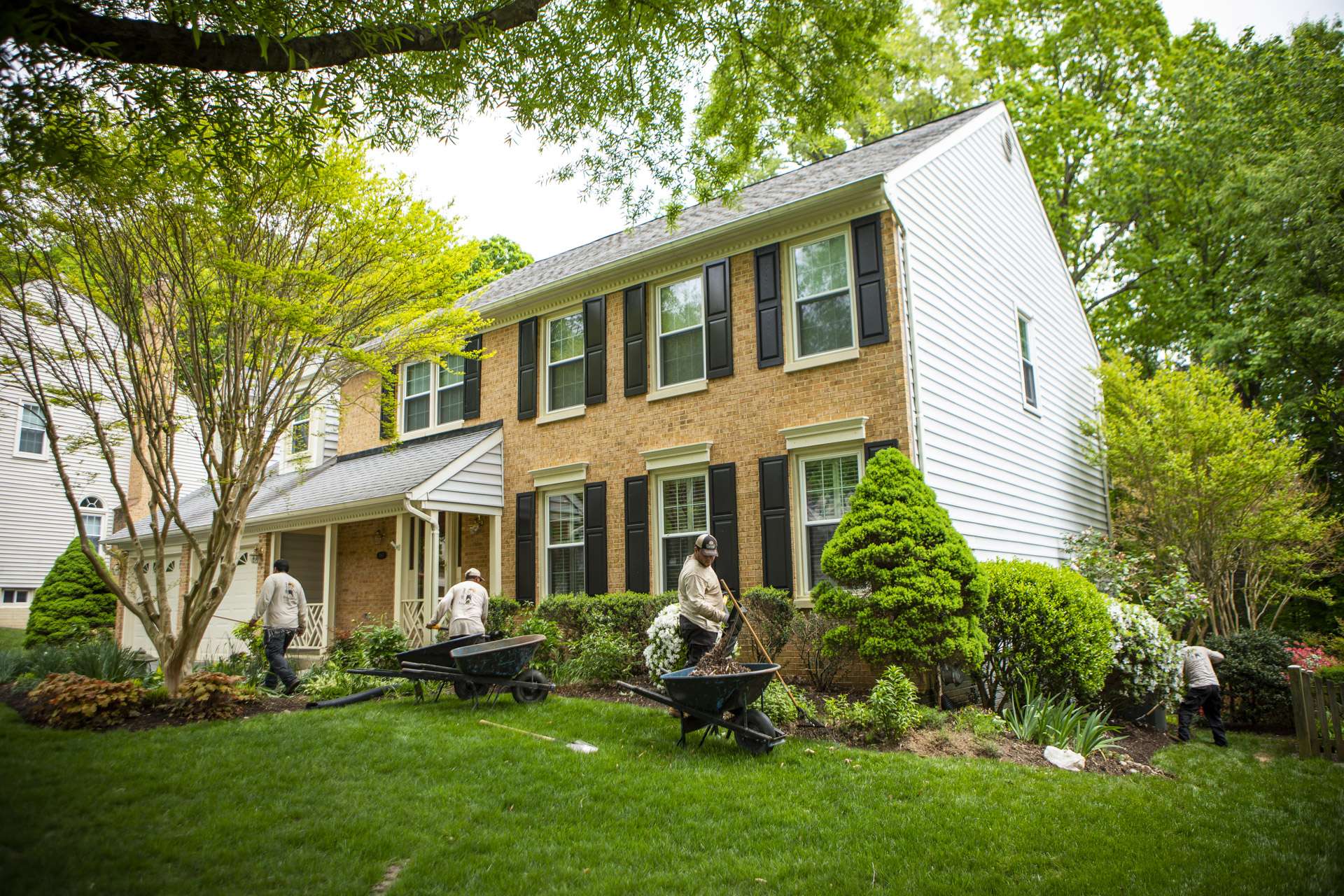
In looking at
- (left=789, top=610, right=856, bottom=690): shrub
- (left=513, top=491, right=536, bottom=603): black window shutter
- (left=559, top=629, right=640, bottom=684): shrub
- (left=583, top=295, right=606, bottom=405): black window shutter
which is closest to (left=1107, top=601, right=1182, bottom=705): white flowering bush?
(left=789, top=610, right=856, bottom=690): shrub

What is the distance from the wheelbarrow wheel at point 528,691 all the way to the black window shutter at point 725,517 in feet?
9.46

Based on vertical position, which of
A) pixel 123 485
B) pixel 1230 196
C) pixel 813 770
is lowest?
pixel 813 770

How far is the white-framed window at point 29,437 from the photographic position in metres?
23.2

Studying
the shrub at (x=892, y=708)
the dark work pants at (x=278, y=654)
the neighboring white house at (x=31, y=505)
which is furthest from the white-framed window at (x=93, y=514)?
the shrub at (x=892, y=708)

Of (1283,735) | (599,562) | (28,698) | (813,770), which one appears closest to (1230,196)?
(1283,735)

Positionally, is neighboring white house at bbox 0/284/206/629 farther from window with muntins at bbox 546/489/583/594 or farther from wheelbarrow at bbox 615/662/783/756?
wheelbarrow at bbox 615/662/783/756

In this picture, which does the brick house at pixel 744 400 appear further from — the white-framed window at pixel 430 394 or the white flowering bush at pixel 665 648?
the white flowering bush at pixel 665 648

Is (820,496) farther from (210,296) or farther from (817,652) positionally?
(210,296)

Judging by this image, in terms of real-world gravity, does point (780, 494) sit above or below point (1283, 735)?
above

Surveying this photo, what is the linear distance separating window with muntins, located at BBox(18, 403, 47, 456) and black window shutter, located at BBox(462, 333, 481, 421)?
52.2ft

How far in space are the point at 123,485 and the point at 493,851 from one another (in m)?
25.4

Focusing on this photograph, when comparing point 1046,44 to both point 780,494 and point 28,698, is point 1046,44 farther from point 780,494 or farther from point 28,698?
point 28,698

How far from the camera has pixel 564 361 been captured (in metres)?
14.0

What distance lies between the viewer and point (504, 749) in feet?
22.7
